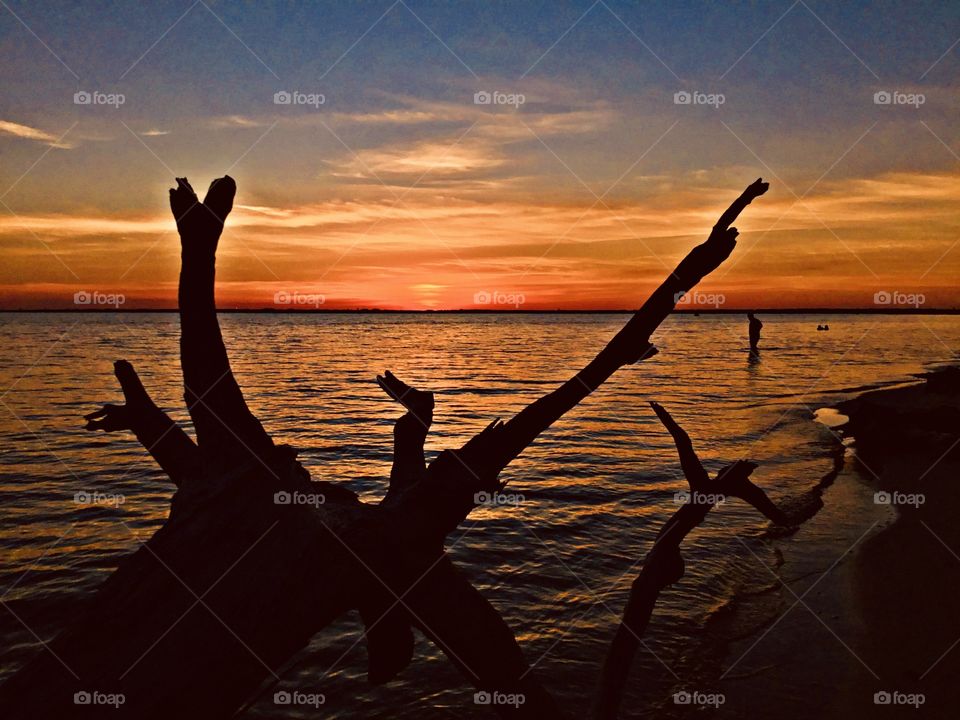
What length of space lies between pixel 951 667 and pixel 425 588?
663 centimetres

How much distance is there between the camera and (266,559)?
11.0 ft

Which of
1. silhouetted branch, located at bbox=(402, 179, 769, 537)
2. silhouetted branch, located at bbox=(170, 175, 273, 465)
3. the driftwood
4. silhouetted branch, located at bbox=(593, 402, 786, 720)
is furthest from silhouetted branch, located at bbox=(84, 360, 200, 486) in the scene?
silhouetted branch, located at bbox=(593, 402, 786, 720)

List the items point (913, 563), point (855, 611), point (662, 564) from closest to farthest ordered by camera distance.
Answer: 1. point (662, 564)
2. point (855, 611)
3. point (913, 563)

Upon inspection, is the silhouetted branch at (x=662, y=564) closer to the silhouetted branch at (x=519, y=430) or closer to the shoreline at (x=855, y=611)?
the silhouetted branch at (x=519, y=430)

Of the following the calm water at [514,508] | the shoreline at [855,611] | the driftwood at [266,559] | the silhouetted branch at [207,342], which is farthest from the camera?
the calm water at [514,508]

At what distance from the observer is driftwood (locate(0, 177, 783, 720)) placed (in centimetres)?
290

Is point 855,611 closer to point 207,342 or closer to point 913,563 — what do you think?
point 913,563

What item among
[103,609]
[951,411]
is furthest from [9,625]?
[951,411]

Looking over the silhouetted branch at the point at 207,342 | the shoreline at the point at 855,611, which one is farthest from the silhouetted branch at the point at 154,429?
the shoreline at the point at 855,611

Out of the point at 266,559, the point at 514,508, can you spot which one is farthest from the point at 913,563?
the point at 266,559

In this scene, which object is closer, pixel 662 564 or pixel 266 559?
pixel 266 559

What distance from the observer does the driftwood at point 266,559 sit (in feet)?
9.52

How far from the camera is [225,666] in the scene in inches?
118

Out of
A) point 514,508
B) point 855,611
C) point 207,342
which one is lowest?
point 855,611
